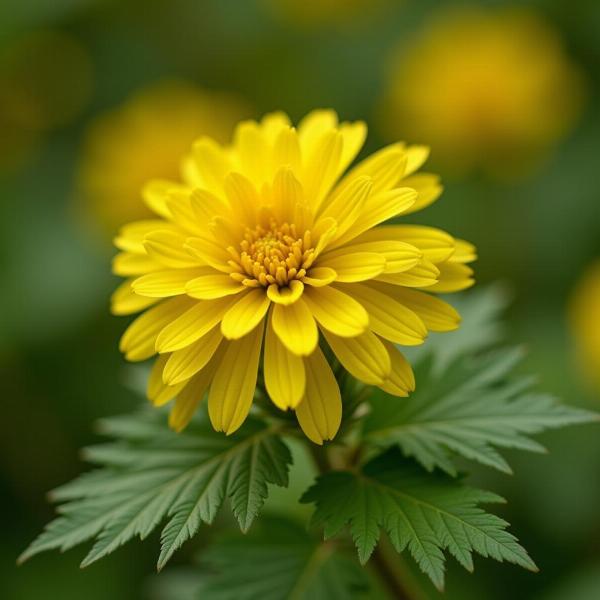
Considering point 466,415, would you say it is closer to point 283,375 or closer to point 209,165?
point 283,375

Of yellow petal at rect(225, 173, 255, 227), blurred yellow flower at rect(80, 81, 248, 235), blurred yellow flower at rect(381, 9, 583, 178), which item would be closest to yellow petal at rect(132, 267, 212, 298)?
Result: yellow petal at rect(225, 173, 255, 227)

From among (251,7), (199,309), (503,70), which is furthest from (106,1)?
(199,309)

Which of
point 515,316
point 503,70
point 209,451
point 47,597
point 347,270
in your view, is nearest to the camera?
point 347,270

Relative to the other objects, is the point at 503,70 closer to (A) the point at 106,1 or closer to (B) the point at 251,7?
(B) the point at 251,7

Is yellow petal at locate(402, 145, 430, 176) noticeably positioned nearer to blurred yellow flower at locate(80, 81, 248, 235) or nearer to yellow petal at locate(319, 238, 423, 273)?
yellow petal at locate(319, 238, 423, 273)

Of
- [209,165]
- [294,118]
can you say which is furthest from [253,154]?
[294,118]

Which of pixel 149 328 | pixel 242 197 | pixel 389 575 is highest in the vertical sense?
pixel 242 197

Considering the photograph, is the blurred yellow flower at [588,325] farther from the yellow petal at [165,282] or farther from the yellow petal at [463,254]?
the yellow petal at [165,282]
